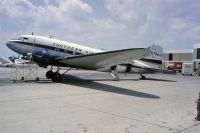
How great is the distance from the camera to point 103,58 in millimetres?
18828

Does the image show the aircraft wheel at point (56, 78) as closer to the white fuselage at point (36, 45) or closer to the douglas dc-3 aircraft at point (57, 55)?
the douglas dc-3 aircraft at point (57, 55)

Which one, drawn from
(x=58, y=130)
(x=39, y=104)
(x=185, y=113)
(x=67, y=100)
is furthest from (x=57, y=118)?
(x=185, y=113)

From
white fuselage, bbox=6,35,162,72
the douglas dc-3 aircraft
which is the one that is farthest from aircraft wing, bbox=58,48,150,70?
white fuselage, bbox=6,35,162,72

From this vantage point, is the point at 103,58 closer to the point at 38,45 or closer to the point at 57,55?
the point at 57,55

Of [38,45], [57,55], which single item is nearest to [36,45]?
[38,45]

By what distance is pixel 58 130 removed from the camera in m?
6.84

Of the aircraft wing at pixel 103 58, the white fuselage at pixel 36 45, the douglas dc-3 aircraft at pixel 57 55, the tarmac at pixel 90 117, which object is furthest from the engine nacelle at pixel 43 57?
the tarmac at pixel 90 117

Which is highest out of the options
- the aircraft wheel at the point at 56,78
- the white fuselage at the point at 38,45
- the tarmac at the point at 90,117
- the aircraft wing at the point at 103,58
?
the white fuselage at the point at 38,45

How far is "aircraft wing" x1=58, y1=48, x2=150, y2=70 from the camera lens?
16.6m

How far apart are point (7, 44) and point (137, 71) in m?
12.9

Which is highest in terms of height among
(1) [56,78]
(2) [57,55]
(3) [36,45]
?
(3) [36,45]

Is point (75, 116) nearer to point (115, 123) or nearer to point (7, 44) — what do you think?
point (115, 123)

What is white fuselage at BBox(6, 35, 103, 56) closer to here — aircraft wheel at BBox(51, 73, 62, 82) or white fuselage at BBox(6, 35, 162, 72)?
white fuselage at BBox(6, 35, 162, 72)

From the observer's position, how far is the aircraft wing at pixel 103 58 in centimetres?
1664
